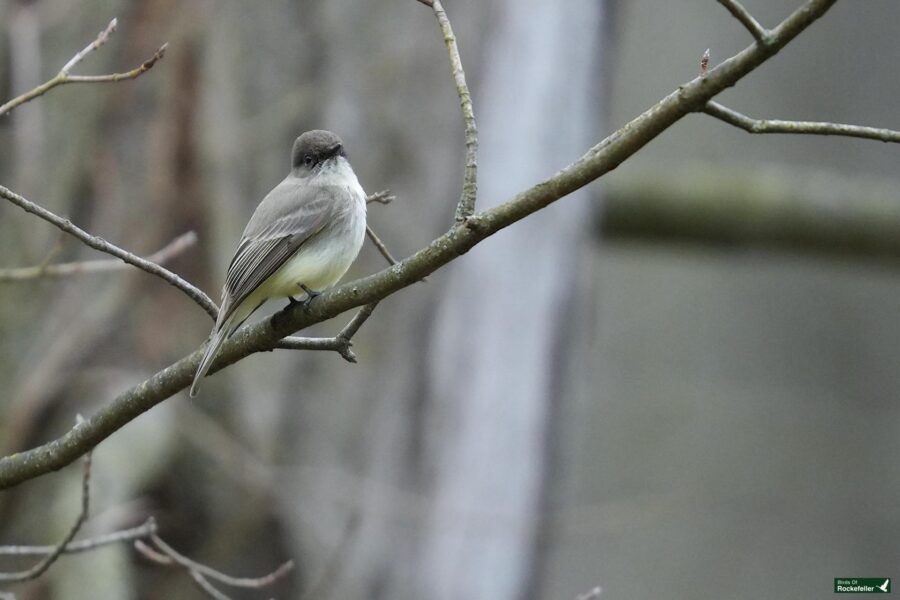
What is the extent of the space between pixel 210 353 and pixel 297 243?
998 mm

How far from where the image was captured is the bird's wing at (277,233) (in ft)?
11.9

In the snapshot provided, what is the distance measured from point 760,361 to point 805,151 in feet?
8.01

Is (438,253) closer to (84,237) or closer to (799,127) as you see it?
(799,127)

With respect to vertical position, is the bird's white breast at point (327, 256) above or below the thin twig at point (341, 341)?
above

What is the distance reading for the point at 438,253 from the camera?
2.41 metres

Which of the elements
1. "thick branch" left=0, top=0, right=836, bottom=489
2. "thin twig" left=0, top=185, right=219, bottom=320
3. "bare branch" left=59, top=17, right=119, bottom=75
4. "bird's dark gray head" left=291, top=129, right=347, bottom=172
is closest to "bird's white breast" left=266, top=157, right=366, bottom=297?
"bird's dark gray head" left=291, top=129, right=347, bottom=172

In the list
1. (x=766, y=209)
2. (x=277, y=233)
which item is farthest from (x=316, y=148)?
(x=766, y=209)

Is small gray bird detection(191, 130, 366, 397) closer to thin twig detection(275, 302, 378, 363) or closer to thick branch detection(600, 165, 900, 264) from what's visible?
thin twig detection(275, 302, 378, 363)

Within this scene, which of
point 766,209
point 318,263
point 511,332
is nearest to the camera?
point 318,263

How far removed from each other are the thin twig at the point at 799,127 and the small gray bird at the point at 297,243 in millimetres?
1722

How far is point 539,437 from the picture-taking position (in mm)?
6113

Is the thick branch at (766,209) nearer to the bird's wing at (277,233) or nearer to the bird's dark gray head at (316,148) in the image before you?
the bird's dark gray head at (316,148)

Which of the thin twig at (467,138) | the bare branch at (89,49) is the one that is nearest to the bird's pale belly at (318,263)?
the bare branch at (89,49)

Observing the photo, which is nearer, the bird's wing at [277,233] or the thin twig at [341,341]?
the thin twig at [341,341]
